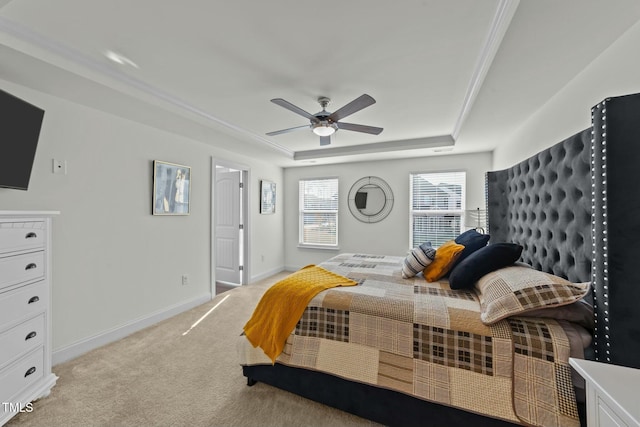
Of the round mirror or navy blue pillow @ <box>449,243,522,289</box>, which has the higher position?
the round mirror

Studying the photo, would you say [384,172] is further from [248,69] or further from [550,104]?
[248,69]

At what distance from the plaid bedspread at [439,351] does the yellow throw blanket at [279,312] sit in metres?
0.05

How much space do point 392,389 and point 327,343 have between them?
0.45m

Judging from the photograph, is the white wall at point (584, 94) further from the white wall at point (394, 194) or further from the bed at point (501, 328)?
the white wall at point (394, 194)

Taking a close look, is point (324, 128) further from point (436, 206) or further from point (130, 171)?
point (436, 206)

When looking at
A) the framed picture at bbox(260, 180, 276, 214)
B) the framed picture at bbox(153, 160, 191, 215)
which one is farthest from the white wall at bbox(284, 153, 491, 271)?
the framed picture at bbox(153, 160, 191, 215)

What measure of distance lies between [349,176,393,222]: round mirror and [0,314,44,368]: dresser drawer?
14.1 ft

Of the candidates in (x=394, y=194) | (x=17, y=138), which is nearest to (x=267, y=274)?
(x=394, y=194)

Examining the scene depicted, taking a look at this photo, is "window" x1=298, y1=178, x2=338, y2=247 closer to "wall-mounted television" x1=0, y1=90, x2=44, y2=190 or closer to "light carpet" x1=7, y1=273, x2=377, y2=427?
"light carpet" x1=7, y1=273, x2=377, y2=427

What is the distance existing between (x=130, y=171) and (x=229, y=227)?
217cm

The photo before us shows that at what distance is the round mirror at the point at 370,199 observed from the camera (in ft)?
15.8

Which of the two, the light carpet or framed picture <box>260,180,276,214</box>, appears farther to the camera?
framed picture <box>260,180,276,214</box>

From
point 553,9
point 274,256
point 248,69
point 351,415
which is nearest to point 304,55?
point 248,69

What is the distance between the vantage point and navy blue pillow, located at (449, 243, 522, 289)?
186cm
